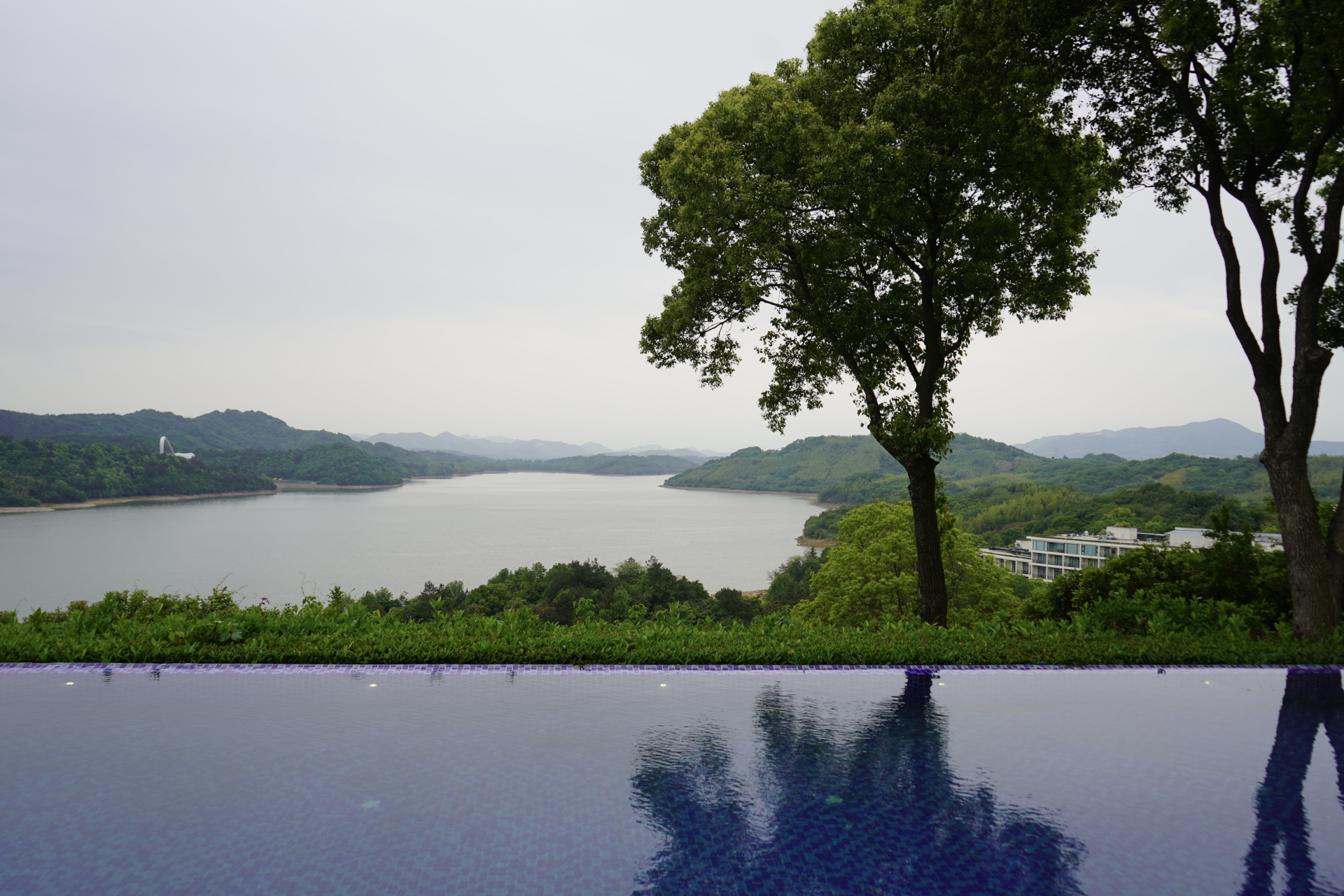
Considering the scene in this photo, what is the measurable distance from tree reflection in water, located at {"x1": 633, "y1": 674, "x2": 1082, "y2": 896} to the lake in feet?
72.5

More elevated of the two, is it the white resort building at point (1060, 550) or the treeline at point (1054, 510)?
the treeline at point (1054, 510)

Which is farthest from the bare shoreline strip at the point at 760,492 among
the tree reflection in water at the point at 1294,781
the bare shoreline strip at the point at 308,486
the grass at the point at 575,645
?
the tree reflection in water at the point at 1294,781

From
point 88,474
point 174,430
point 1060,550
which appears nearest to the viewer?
point 1060,550

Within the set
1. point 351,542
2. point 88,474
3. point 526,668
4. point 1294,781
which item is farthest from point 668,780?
point 88,474

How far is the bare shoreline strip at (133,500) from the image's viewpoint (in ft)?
224

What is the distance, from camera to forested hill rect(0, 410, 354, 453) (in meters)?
109

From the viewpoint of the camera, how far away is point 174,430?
436ft

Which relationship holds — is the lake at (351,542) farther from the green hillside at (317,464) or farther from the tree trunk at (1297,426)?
the tree trunk at (1297,426)

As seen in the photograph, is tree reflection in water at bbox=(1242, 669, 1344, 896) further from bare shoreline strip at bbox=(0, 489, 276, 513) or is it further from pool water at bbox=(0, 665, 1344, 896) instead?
bare shoreline strip at bbox=(0, 489, 276, 513)

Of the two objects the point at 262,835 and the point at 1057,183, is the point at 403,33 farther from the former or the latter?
the point at 262,835

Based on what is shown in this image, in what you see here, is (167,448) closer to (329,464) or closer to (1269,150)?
(329,464)

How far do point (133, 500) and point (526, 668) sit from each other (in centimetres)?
9247

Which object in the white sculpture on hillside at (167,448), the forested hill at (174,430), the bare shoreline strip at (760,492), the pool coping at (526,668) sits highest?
the forested hill at (174,430)

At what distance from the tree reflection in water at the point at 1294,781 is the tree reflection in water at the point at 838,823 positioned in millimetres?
823
